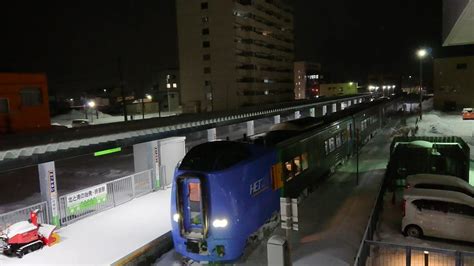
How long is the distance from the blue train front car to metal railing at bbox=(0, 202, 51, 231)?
4.83 m

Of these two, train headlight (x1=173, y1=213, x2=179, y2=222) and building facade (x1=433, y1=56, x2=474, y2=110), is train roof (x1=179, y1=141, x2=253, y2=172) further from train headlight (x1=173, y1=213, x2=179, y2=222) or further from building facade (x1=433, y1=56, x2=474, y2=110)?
building facade (x1=433, y1=56, x2=474, y2=110)

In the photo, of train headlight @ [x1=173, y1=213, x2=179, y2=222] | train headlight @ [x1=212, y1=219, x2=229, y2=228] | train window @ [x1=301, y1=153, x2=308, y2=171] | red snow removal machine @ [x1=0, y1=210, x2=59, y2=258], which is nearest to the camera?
train headlight @ [x1=212, y1=219, x2=229, y2=228]

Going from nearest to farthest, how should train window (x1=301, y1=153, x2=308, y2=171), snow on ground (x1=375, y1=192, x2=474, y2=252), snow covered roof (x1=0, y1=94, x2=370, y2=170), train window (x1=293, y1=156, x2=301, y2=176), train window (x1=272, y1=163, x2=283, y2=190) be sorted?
snow covered roof (x1=0, y1=94, x2=370, y2=170) < snow on ground (x1=375, y1=192, x2=474, y2=252) < train window (x1=272, y1=163, x2=283, y2=190) < train window (x1=293, y1=156, x2=301, y2=176) < train window (x1=301, y1=153, x2=308, y2=171)

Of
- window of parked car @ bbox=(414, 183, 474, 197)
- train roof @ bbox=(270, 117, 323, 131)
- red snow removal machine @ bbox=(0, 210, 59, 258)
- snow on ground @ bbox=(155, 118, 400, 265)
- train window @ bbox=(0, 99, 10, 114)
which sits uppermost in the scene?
train window @ bbox=(0, 99, 10, 114)

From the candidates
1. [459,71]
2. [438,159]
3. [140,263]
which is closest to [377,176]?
[438,159]

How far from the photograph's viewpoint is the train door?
8.59 metres

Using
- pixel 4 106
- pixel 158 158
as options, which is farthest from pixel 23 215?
pixel 4 106

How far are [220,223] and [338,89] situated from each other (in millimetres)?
96993

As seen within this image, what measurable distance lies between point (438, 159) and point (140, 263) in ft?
37.7

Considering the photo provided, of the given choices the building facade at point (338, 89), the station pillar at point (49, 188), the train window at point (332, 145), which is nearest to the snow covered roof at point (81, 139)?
the station pillar at point (49, 188)

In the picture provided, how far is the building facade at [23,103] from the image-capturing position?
20.7 m

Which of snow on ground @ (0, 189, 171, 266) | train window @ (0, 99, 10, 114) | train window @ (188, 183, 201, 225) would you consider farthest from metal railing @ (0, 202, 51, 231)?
train window @ (0, 99, 10, 114)

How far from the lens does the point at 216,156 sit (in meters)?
8.74

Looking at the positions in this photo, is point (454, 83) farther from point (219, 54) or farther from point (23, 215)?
point (23, 215)
